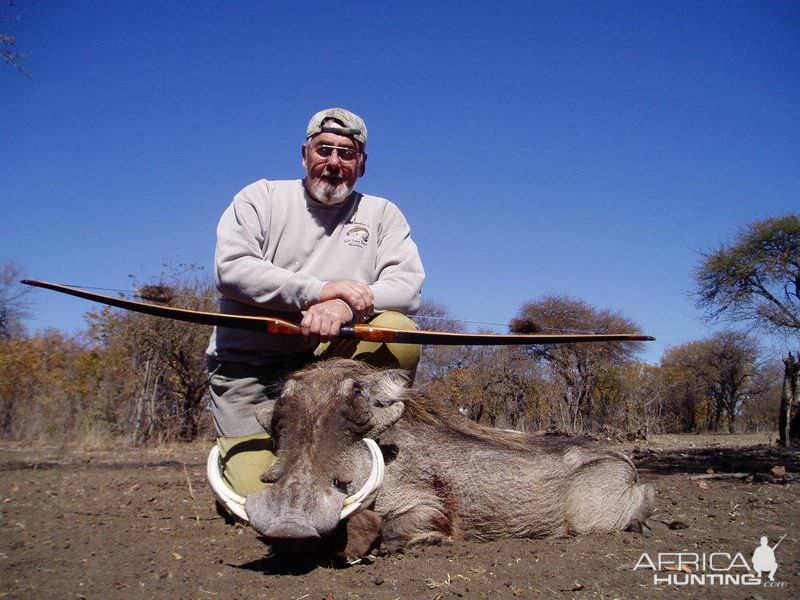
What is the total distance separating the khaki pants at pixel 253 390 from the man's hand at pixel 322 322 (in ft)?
1.22

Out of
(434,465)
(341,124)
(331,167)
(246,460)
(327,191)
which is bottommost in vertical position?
(246,460)

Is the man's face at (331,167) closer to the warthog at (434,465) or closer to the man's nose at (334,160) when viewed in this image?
the man's nose at (334,160)

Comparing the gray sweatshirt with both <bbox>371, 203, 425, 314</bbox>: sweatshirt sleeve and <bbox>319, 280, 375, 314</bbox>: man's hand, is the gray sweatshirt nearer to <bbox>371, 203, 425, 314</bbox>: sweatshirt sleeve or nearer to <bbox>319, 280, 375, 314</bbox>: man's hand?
<bbox>371, 203, 425, 314</bbox>: sweatshirt sleeve

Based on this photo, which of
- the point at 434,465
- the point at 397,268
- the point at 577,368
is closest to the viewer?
the point at 434,465

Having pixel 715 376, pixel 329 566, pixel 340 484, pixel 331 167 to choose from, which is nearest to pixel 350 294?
pixel 340 484

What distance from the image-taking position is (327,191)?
14.6 ft

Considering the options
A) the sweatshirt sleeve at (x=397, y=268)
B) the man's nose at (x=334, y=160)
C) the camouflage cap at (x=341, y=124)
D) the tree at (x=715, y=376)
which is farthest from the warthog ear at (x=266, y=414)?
the tree at (x=715, y=376)

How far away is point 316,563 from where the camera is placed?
9.96 ft

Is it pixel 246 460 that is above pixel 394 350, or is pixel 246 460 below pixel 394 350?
below

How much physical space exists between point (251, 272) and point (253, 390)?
1.01m

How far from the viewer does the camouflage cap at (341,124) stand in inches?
175

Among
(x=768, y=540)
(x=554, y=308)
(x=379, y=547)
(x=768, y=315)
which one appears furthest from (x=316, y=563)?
(x=768, y=315)

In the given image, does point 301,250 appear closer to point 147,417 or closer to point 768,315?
point 147,417

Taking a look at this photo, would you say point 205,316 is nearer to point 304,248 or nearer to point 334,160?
point 304,248
